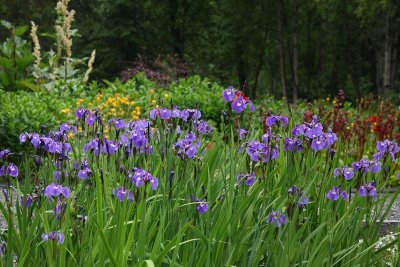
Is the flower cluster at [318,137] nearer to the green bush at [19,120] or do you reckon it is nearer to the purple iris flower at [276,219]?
the purple iris flower at [276,219]

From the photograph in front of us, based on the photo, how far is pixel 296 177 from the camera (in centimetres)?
305

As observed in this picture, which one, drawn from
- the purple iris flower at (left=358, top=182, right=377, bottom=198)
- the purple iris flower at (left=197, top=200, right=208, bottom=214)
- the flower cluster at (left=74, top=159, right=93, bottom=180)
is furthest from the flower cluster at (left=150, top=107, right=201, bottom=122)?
the purple iris flower at (left=358, top=182, right=377, bottom=198)

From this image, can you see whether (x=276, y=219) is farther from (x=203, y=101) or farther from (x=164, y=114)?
(x=203, y=101)

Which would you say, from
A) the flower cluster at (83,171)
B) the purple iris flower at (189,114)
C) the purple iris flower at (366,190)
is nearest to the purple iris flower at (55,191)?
the flower cluster at (83,171)

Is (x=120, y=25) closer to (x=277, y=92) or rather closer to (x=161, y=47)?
(x=161, y=47)

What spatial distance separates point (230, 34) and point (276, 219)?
81.1 ft

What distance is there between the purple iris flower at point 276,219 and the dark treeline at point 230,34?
20.1 m

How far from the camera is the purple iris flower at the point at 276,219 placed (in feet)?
8.49

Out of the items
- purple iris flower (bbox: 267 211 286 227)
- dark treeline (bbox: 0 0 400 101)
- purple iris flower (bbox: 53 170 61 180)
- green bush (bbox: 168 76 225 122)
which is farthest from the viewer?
dark treeline (bbox: 0 0 400 101)

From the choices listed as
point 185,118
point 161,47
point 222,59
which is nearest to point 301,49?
point 222,59

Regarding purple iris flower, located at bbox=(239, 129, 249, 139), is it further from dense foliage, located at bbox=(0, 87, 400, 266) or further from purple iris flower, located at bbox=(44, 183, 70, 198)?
purple iris flower, located at bbox=(44, 183, 70, 198)

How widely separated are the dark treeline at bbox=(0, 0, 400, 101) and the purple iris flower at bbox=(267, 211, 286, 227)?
66.1 feet

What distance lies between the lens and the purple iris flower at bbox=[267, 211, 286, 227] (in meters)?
2.59

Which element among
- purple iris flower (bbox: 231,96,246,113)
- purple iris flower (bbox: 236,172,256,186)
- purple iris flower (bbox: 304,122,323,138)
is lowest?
purple iris flower (bbox: 236,172,256,186)
